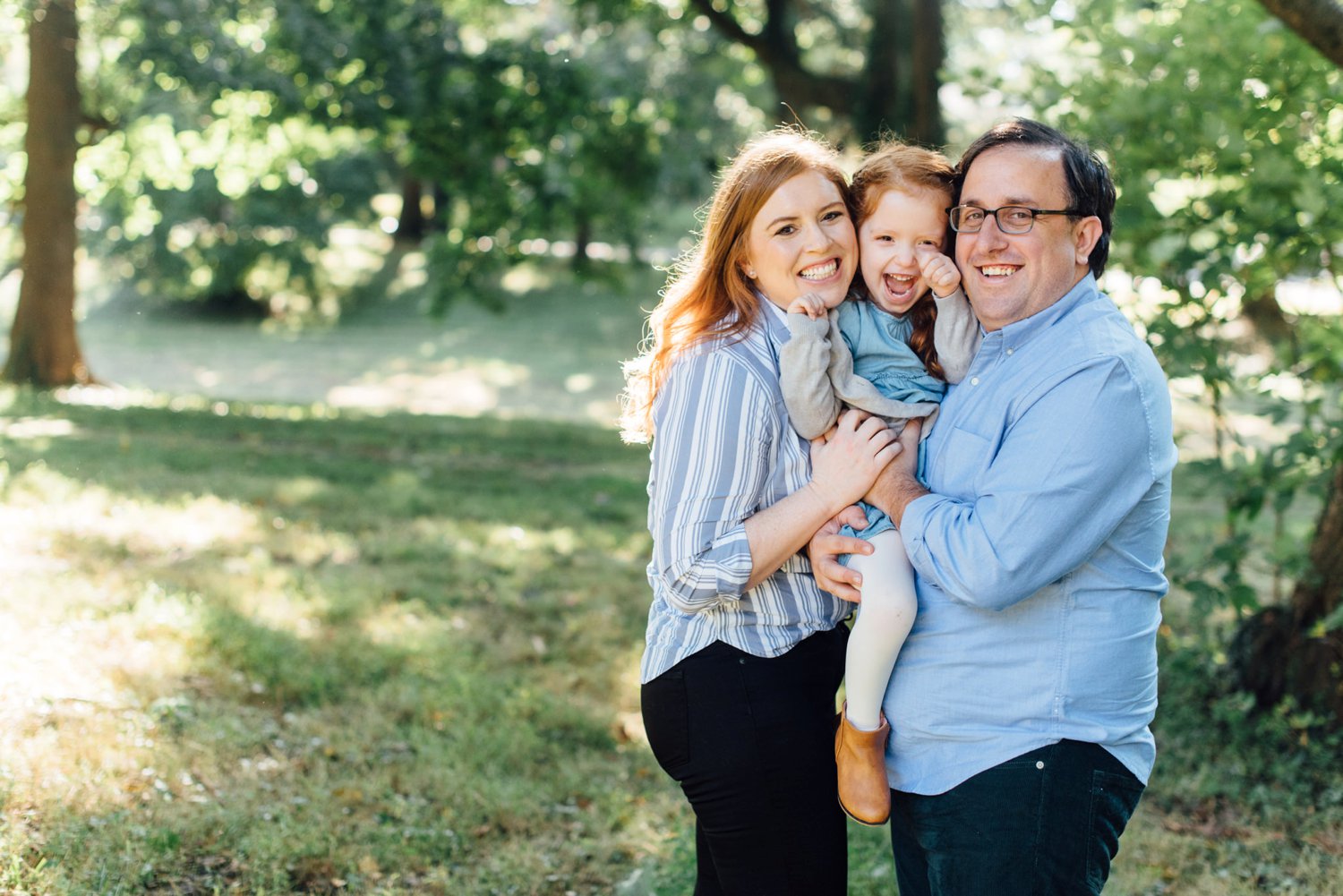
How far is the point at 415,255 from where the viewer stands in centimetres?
3606

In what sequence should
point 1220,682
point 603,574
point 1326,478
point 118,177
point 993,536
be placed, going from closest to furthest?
1. point 993,536
2. point 1326,478
3. point 1220,682
4. point 603,574
5. point 118,177

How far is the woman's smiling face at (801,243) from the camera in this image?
8.37ft

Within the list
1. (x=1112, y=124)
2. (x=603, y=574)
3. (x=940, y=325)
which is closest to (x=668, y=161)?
(x=603, y=574)

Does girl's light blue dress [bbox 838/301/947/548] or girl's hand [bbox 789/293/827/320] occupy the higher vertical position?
girl's hand [bbox 789/293/827/320]

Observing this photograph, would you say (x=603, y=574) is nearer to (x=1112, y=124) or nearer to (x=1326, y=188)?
(x=1112, y=124)

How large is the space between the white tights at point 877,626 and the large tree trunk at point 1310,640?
339cm

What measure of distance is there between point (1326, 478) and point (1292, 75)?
1.73 meters

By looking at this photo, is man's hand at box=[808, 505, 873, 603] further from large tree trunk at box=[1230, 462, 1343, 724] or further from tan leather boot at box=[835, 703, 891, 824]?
large tree trunk at box=[1230, 462, 1343, 724]

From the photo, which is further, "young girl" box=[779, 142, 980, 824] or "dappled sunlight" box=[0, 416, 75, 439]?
"dappled sunlight" box=[0, 416, 75, 439]

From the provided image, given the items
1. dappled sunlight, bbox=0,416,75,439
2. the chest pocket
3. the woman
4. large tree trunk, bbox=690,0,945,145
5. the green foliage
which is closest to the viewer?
the chest pocket

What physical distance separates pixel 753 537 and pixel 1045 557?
1.92ft

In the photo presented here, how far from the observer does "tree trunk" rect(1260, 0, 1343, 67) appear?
3.93m

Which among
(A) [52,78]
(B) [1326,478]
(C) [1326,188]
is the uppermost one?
(A) [52,78]

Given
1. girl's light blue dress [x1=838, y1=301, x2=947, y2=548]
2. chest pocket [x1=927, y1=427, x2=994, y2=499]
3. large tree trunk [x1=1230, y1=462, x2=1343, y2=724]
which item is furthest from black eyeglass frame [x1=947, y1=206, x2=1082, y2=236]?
large tree trunk [x1=1230, y1=462, x2=1343, y2=724]
